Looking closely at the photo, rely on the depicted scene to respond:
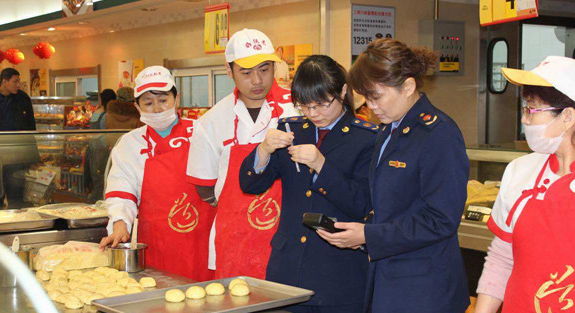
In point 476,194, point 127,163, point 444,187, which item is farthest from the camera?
point 476,194

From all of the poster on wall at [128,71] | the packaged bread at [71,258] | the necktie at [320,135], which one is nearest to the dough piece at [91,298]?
the packaged bread at [71,258]

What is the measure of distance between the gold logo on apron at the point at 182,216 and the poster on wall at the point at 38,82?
11.0 metres

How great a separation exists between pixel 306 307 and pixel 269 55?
1.17 m

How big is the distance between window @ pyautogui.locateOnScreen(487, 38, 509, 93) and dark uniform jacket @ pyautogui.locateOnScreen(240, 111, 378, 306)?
5423 millimetres

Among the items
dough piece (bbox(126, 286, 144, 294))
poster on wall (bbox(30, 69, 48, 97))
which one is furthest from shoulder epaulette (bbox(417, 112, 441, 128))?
poster on wall (bbox(30, 69, 48, 97))

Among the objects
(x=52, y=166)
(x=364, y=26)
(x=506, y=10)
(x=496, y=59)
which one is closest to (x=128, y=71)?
(x=364, y=26)

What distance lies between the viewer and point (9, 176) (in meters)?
4.69

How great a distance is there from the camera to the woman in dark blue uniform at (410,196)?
81.3 inches

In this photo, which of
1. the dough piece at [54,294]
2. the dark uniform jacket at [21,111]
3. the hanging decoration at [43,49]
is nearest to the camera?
the dough piece at [54,294]

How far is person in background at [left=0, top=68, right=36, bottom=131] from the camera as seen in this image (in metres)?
7.25

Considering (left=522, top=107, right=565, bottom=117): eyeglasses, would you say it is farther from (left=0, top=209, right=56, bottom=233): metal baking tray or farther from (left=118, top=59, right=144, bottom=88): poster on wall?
(left=118, top=59, right=144, bottom=88): poster on wall

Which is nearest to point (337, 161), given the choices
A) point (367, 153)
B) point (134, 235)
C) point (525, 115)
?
point (367, 153)

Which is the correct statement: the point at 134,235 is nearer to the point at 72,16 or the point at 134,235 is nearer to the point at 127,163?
the point at 127,163

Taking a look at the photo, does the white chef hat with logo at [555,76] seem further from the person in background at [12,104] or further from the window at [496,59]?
the person in background at [12,104]
